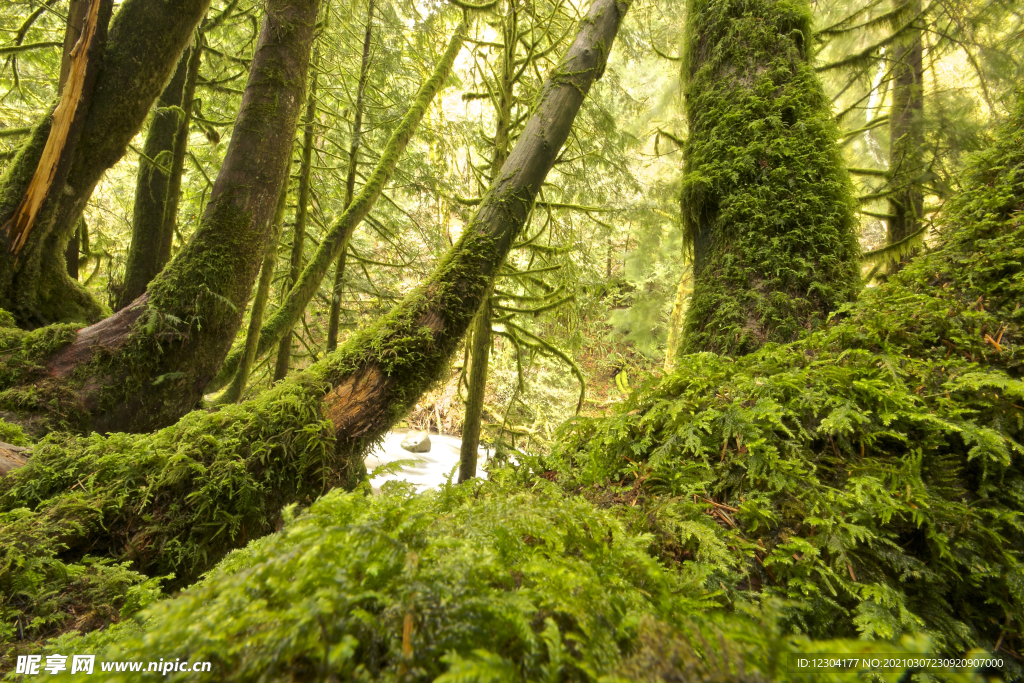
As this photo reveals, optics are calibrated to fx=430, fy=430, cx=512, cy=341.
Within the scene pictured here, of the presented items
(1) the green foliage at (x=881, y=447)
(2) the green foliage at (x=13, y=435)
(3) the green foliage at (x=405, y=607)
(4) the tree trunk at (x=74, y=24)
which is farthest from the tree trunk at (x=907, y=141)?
(4) the tree trunk at (x=74, y=24)

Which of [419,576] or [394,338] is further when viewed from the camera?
[394,338]

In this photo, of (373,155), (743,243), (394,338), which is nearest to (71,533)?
(394,338)

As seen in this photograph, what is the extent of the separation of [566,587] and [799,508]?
798 mm

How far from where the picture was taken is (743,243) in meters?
2.51

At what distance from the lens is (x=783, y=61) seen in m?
2.74

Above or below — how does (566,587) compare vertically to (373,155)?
below

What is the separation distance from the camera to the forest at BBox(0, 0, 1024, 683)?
0.74m

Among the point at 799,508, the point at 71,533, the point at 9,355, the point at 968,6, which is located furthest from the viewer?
the point at 968,6

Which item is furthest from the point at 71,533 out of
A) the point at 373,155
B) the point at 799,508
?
the point at 373,155

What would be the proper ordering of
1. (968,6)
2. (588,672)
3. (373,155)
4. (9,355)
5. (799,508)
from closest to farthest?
1. (588,672)
2. (799,508)
3. (9,355)
4. (968,6)
5. (373,155)

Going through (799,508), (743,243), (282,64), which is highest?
(282,64)

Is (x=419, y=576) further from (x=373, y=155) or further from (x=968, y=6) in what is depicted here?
(x=968, y=6)

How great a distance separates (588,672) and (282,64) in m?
4.57

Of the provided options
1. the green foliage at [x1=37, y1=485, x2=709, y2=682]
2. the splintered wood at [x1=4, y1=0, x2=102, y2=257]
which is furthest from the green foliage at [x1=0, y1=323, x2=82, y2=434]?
the green foliage at [x1=37, y1=485, x2=709, y2=682]
